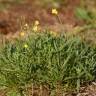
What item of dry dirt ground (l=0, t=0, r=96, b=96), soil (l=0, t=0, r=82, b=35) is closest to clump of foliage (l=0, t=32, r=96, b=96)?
dry dirt ground (l=0, t=0, r=96, b=96)

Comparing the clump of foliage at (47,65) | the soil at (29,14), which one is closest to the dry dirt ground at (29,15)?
the soil at (29,14)

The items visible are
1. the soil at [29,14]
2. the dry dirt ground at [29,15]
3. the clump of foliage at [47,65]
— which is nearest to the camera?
the clump of foliage at [47,65]

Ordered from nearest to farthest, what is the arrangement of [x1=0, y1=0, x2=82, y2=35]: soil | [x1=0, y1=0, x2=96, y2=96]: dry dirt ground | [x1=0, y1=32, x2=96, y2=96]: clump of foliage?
1. [x1=0, y1=32, x2=96, y2=96]: clump of foliage
2. [x1=0, y1=0, x2=96, y2=96]: dry dirt ground
3. [x1=0, y1=0, x2=82, y2=35]: soil

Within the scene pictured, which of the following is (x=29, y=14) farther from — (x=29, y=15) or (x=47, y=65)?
(x=47, y=65)

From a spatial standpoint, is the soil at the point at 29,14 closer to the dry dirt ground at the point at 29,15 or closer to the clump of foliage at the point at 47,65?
the dry dirt ground at the point at 29,15

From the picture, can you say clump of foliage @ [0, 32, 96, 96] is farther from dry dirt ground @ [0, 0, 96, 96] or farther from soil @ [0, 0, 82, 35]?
soil @ [0, 0, 82, 35]

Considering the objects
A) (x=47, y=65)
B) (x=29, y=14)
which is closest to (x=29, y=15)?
(x=29, y=14)

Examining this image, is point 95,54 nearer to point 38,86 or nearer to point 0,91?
point 38,86

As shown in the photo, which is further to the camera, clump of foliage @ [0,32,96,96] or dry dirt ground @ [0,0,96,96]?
dry dirt ground @ [0,0,96,96]
